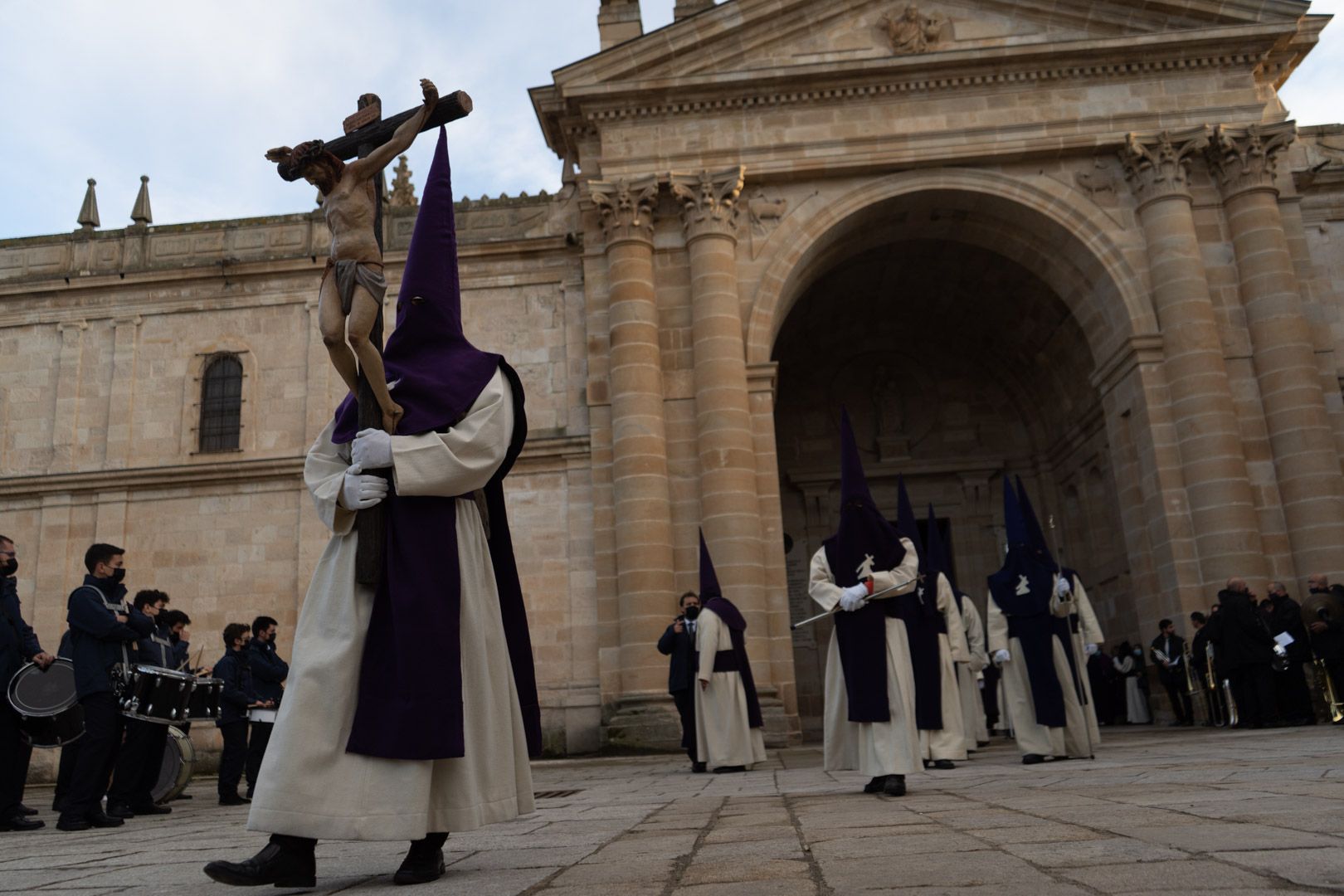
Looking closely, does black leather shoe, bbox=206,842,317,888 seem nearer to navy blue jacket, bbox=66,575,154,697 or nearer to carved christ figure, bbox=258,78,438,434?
carved christ figure, bbox=258,78,438,434

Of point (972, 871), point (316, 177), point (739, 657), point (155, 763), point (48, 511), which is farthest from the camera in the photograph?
point (48, 511)

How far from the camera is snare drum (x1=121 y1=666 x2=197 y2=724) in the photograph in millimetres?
8719

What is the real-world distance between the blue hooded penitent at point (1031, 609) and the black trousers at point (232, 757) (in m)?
7.20

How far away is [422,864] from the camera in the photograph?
3764 millimetres

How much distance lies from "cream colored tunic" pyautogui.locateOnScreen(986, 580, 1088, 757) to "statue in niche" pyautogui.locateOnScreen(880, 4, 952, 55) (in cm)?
1107

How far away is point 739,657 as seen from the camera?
40.0 ft

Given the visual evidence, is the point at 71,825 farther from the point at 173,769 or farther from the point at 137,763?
the point at 173,769

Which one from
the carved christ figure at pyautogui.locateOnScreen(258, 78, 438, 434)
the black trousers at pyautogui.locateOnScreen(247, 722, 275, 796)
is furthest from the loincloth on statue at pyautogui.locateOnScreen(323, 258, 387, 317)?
the black trousers at pyautogui.locateOnScreen(247, 722, 275, 796)

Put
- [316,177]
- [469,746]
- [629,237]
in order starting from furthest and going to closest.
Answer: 1. [629,237]
2. [316,177]
3. [469,746]

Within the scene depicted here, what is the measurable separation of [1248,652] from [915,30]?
431 inches

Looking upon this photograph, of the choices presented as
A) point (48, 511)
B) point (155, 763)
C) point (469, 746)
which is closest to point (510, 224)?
point (48, 511)

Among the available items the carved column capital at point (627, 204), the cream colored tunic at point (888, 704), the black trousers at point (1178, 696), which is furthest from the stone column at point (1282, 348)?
the cream colored tunic at point (888, 704)

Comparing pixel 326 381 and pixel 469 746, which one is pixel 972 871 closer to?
pixel 469 746

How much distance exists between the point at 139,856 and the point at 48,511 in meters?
16.4
